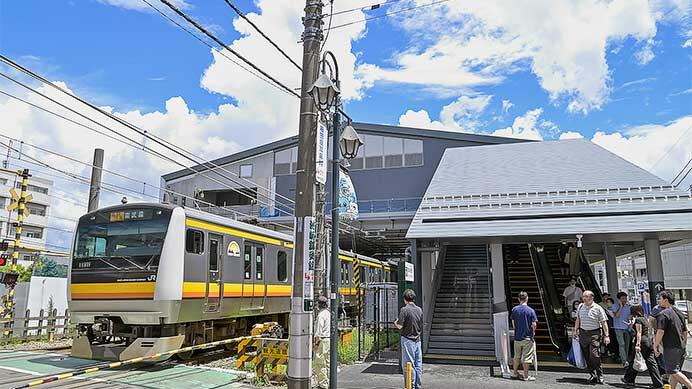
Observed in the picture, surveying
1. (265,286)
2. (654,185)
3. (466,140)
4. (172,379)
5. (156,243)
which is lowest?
(172,379)

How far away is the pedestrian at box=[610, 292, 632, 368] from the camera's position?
1077 centimetres

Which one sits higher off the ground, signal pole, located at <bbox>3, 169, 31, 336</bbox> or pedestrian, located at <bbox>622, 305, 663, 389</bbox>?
signal pole, located at <bbox>3, 169, 31, 336</bbox>

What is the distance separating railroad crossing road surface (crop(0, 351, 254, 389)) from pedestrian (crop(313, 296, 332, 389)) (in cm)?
128

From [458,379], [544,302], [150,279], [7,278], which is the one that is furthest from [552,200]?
[7,278]

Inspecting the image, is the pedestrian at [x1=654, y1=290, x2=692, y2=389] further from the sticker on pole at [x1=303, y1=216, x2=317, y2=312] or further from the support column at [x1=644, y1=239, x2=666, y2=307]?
the sticker on pole at [x1=303, y1=216, x2=317, y2=312]

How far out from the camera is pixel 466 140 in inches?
1321

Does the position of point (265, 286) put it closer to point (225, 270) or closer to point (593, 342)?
point (225, 270)

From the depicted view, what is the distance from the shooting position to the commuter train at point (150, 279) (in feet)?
33.6

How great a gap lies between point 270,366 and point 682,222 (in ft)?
30.3

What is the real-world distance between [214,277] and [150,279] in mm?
1695

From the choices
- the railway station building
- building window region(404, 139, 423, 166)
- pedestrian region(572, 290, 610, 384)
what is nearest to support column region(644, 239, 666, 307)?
the railway station building

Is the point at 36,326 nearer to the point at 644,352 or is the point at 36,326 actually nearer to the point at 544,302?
the point at 544,302

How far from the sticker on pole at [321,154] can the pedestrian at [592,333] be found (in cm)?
558

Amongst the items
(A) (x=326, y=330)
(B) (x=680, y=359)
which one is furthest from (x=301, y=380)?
(B) (x=680, y=359)
